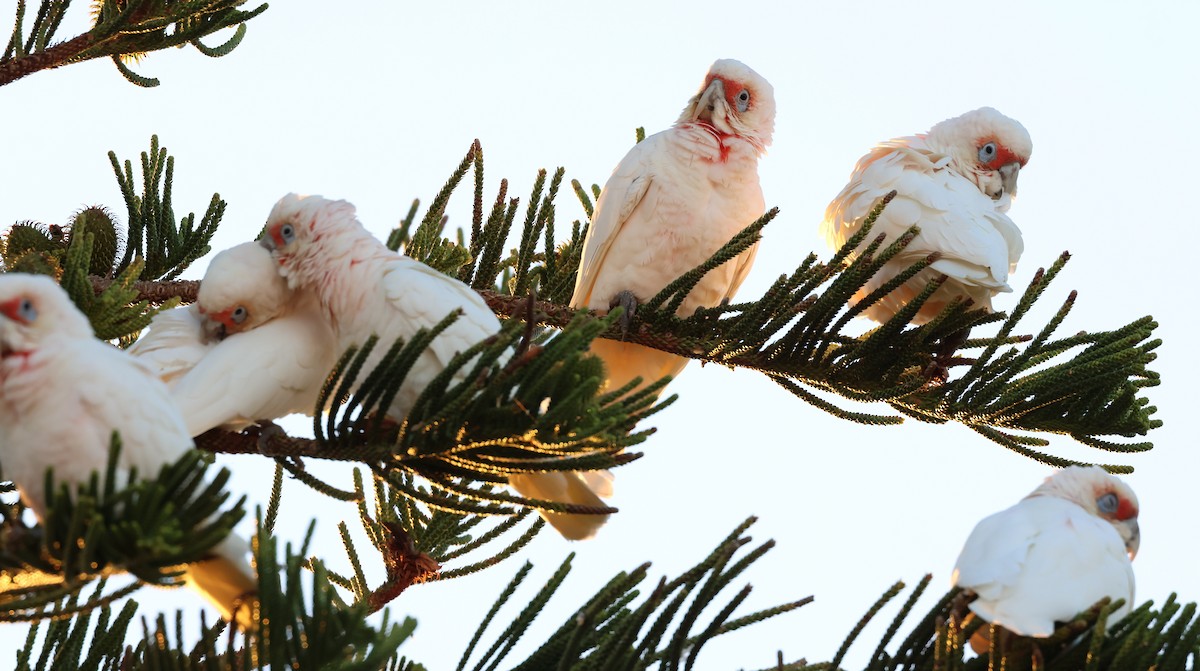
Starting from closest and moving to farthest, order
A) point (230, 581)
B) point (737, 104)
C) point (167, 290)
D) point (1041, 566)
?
point (230, 581), point (1041, 566), point (167, 290), point (737, 104)

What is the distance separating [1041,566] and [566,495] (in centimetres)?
111

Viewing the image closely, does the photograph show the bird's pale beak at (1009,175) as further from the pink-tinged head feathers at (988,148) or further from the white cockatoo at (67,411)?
the white cockatoo at (67,411)

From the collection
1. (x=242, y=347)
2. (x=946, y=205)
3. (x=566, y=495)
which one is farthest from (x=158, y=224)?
(x=946, y=205)

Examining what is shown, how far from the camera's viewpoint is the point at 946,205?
4801 mm

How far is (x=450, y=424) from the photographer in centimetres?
254

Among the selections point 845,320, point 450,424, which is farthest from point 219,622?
point 845,320

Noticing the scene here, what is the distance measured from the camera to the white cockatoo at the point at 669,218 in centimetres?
500

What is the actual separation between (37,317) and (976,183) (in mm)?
3992

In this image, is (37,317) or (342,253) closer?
(37,317)

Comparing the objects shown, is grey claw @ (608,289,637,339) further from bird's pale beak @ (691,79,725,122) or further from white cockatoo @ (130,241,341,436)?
A: white cockatoo @ (130,241,341,436)

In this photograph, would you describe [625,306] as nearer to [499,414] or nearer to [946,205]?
[946,205]

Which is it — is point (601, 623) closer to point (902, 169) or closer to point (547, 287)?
point (547, 287)

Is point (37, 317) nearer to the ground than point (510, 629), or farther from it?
farther from it

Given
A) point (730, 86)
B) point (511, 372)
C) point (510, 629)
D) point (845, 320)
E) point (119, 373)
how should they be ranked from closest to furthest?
point (119, 373) → point (511, 372) → point (510, 629) → point (845, 320) → point (730, 86)
